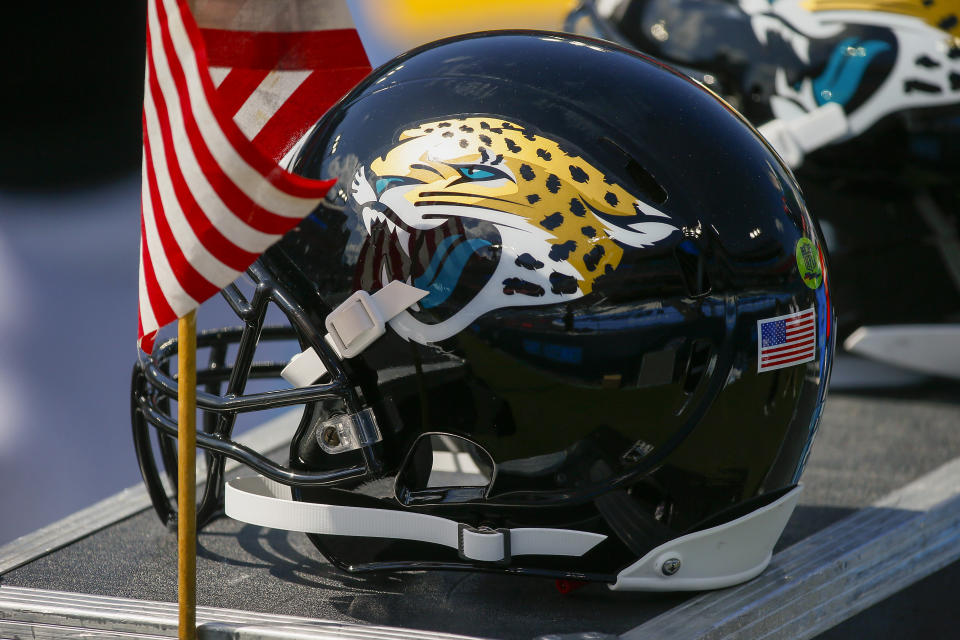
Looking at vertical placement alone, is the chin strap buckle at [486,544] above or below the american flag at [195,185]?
below

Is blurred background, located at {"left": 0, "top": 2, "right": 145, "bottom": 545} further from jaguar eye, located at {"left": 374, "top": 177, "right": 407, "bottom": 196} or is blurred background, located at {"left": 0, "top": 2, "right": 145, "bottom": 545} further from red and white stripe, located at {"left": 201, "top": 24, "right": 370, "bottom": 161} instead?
jaguar eye, located at {"left": 374, "top": 177, "right": 407, "bottom": 196}

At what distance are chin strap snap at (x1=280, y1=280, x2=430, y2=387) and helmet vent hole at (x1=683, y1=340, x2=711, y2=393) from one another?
284mm

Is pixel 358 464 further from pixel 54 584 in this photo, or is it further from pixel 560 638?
pixel 54 584

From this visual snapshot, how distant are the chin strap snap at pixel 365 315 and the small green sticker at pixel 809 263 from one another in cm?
41

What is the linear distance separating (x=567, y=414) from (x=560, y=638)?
222 millimetres

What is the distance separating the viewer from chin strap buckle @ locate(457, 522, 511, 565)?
1102 millimetres

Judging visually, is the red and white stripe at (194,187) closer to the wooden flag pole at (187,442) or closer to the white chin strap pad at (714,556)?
the wooden flag pole at (187,442)

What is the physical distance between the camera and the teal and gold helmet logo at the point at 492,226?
1068mm

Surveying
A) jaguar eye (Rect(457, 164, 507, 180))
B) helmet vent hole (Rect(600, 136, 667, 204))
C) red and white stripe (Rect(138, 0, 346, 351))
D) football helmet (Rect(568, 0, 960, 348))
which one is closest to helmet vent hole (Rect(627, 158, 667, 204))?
helmet vent hole (Rect(600, 136, 667, 204))

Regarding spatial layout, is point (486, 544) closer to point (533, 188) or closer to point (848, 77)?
point (533, 188)

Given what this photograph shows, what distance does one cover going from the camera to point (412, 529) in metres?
1.12

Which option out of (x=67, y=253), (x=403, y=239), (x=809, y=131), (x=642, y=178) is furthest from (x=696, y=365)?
(x=67, y=253)

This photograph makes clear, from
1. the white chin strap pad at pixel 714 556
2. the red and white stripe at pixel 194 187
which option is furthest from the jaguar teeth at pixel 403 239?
the white chin strap pad at pixel 714 556

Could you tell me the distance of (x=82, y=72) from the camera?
192 inches
